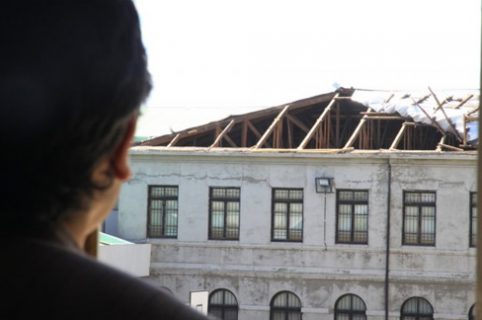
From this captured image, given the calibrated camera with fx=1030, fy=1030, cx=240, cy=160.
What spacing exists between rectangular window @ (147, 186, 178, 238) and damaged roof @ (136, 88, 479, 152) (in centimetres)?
64

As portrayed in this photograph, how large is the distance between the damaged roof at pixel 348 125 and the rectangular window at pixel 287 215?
64 cm

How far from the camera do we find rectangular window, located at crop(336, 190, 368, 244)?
12.8 metres

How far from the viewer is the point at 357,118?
14602mm

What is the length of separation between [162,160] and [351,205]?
2506mm

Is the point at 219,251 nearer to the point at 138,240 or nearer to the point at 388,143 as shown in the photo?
the point at 138,240

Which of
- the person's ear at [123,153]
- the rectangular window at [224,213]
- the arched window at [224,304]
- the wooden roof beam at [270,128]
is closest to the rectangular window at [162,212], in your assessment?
the rectangular window at [224,213]

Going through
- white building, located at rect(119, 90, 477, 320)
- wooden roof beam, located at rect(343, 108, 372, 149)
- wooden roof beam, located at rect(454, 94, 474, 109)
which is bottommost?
white building, located at rect(119, 90, 477, 320)

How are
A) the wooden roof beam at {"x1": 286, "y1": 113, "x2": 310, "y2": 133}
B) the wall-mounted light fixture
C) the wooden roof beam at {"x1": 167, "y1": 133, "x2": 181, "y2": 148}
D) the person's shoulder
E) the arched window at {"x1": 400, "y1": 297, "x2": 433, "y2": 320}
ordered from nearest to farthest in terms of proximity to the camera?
the person's shoulder < the arched window at {"x1": 400, "y1": 297, "x2": 433, "y2": 320} < the wall-mounted light fixture < the wooden roof beam at {"x1": 167, "y1": 133, "x2": 181, "y2": 148} < the wooden roof beam at {"x1": 286, "y1": 113, "x2": 310, "y2": 133}

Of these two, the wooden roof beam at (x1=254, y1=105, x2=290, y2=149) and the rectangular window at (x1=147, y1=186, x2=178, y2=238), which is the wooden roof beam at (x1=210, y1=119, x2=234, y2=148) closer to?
the wooden roof beam at (x1=254, y1=105, x2=290, y2=149)

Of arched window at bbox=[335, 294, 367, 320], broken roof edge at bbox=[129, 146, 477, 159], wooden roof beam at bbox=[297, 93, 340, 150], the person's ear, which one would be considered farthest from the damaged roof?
the person's ear

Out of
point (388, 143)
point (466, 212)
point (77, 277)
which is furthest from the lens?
point (388, 143)

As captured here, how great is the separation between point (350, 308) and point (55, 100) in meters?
12.5

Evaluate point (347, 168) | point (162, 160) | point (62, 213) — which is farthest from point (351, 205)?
point (62, 213)

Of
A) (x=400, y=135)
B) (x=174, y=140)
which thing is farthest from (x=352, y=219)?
(x=174, y=140)
